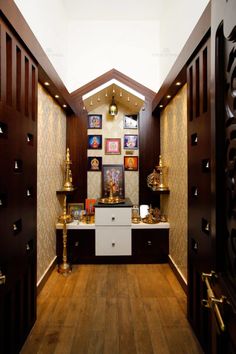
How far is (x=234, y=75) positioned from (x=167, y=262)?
10.3 ft

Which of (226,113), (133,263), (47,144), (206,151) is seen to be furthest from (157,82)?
(226,113)

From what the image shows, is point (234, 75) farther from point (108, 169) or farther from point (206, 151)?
point (108, 169)

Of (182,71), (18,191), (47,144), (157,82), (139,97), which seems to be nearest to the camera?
(18,191)

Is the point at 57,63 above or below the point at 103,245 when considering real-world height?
above

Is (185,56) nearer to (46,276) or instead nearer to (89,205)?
(89,205)

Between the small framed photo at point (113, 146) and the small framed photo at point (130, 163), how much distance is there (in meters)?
0.18

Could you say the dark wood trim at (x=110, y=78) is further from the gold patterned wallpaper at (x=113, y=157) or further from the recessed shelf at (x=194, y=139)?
the recessed shelf at (x=194, y=139)

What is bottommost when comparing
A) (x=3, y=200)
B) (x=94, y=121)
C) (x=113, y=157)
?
(x=3, y=200)

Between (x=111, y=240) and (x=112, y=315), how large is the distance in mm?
1267

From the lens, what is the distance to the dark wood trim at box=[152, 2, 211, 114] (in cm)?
156

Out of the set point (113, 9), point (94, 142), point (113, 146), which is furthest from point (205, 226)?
point (113, 9)

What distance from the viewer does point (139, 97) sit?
11.5ft

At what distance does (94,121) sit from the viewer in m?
3.97

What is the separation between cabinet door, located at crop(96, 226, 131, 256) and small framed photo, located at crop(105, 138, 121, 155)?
51.3 inches
